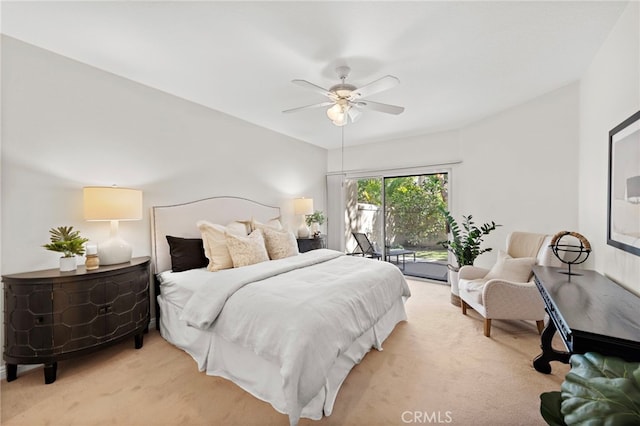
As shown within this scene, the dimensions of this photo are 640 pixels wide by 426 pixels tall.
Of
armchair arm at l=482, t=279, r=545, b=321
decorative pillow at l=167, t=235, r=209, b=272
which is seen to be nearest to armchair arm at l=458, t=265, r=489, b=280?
armchair arm at l=482, t=279, r=545, b=321

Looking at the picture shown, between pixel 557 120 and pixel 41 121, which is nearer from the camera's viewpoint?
pixel 41 121

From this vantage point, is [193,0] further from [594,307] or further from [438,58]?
[594,307]

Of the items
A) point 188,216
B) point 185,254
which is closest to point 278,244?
point 185,254

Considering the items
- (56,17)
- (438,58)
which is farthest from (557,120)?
(56,17)

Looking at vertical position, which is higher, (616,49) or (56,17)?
(56,17)

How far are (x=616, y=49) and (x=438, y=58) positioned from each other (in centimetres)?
119

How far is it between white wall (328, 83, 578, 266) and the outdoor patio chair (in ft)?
5.16

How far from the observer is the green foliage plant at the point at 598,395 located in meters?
0.73

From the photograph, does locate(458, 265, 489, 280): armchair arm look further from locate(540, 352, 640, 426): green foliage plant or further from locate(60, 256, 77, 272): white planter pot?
locate(60, 256, 77, 272): white planter pot

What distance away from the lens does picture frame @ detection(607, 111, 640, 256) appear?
159 centimetres

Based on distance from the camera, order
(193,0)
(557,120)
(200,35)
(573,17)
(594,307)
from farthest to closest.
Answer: (557,120) < (200,35) < (573,17) < (193,0) < (594,307)

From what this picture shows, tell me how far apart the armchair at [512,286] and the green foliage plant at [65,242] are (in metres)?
3.55

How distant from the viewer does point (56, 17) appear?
1822 mm

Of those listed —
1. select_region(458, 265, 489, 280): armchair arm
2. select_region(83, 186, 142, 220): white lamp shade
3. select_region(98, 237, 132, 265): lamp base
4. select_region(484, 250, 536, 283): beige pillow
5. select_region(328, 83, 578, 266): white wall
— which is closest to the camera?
select_region(83, 186, 142, 220): white lamp shade
